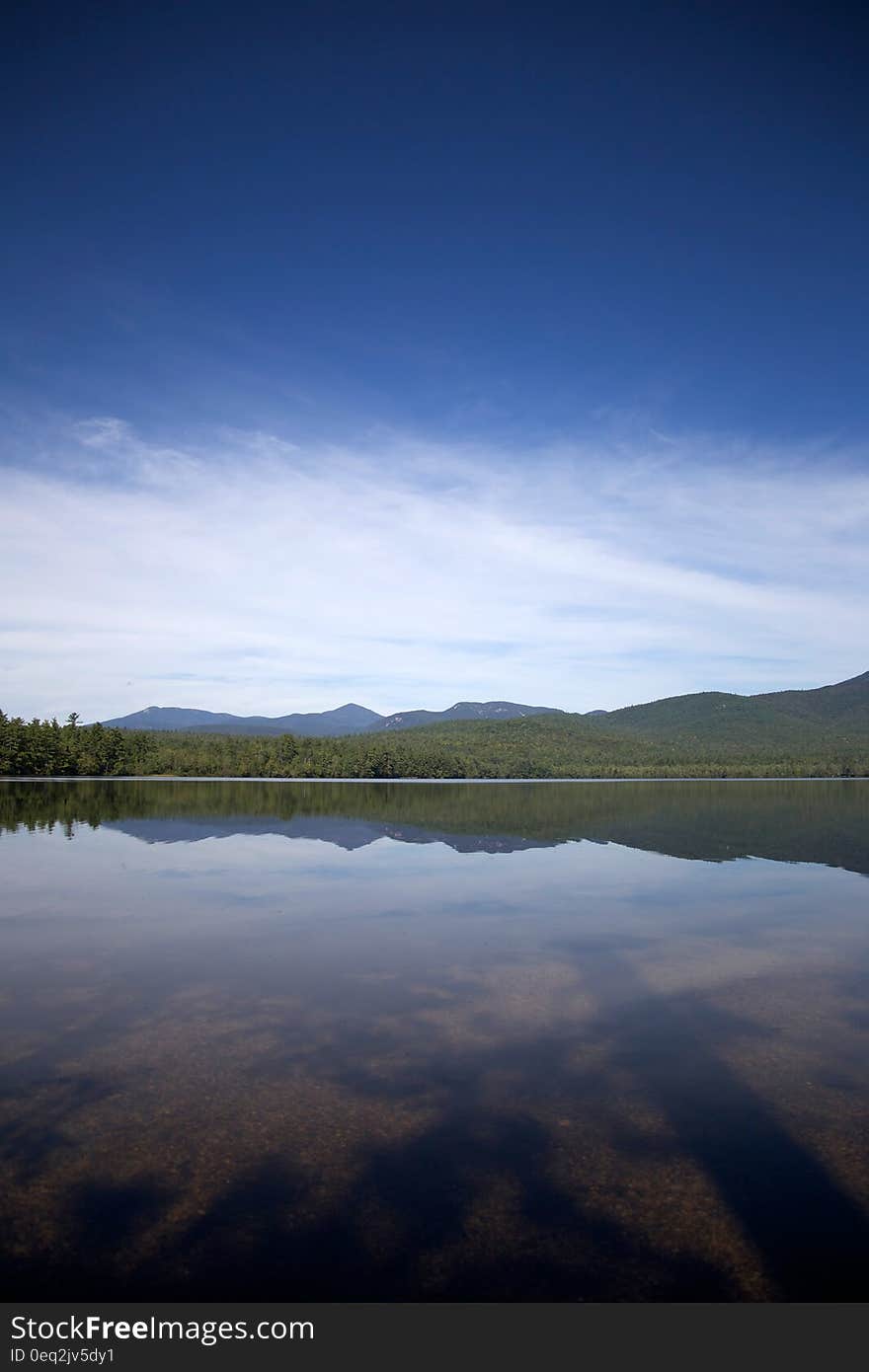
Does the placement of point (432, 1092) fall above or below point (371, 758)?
below

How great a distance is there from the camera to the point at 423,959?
621 inches

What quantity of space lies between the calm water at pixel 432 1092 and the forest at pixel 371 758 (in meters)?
114

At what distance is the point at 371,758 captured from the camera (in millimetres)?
143875

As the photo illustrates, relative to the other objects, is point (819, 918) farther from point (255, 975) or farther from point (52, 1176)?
point (52, 1176)

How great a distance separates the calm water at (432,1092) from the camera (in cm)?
651

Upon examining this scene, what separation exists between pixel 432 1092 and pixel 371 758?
13476 centimetres

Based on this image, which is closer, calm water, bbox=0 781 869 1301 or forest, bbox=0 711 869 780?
calm water, bbox=0 781 869 1301

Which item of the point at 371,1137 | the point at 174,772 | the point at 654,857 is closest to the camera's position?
the point at 371,1137

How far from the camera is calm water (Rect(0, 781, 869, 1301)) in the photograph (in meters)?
6.51

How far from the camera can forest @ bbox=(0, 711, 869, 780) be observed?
128m

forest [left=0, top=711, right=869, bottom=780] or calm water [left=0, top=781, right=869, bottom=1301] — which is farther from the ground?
forest [left=0, top=711, right=869, bottom=780]

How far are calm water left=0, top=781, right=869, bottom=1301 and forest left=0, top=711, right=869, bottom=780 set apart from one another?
11362cm

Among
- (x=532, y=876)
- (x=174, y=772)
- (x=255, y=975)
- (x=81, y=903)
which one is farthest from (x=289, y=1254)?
(x=174, y=772)

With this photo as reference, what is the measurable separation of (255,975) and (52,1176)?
693 cm
